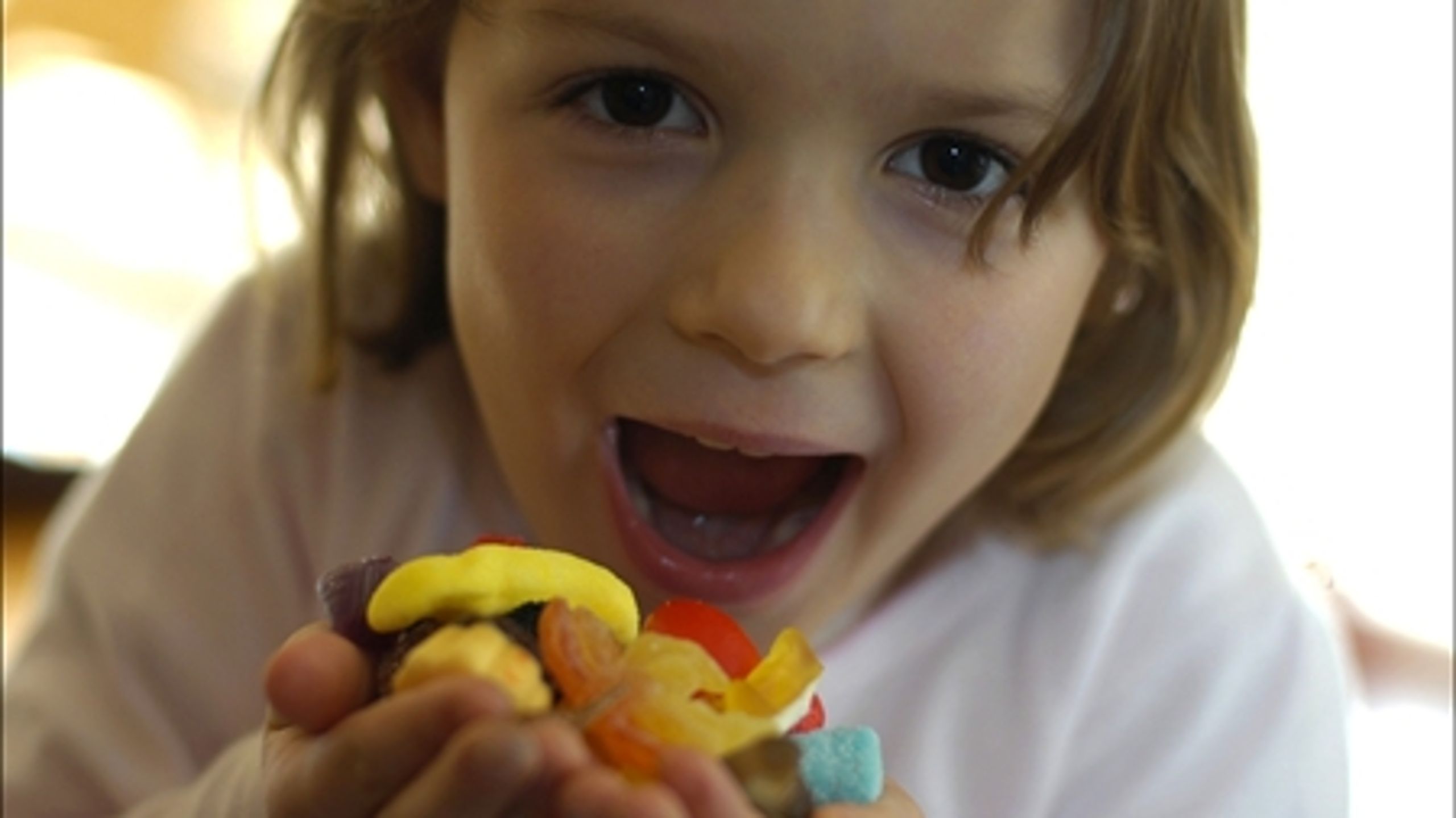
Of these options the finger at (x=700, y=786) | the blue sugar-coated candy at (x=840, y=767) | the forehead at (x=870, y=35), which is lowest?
the blue sugar-coated candy at (x=840, y=767)

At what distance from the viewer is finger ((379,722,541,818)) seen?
0.44 metres

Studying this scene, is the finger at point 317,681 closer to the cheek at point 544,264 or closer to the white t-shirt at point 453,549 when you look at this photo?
the cheek at point 544,264

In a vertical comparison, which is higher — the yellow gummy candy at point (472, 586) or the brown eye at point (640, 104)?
the brown eye at point (640, 104)

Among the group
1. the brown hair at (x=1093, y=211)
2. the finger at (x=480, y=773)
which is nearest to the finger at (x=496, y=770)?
the finger at (x=480, y=773)

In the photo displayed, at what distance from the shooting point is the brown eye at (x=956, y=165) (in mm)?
698

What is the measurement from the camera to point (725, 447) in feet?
2.45

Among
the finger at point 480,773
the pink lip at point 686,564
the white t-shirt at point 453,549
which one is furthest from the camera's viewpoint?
the white t-shirt at point 453,549

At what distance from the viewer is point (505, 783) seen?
0.44m

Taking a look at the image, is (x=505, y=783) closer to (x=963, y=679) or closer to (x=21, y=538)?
(x=963, y=679)

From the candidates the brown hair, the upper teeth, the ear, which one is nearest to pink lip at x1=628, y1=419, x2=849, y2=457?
the upper teeth

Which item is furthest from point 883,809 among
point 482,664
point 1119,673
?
point 1119,673

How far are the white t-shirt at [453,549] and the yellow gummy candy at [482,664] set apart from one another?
410 millimetres

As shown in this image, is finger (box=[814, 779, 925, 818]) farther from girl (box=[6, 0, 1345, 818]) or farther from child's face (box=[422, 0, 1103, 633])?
child's face (box=[422, 0, 1103, 633])

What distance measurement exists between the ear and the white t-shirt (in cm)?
15
